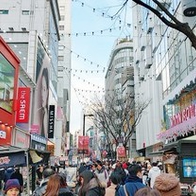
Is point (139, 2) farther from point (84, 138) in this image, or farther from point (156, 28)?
point (156, 28)

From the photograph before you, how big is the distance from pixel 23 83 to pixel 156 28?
768 inches

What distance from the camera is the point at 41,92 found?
29594mm

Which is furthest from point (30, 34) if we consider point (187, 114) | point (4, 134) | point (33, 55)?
point (187, 114)

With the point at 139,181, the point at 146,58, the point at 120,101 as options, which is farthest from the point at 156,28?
the point at 139,181

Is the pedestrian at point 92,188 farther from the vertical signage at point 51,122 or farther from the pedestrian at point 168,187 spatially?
the vertical signage at point 51,122

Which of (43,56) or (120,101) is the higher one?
(43,56)

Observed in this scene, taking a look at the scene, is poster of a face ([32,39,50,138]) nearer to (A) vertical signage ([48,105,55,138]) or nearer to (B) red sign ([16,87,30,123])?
(A) vertical signage ([48,105,55,138])

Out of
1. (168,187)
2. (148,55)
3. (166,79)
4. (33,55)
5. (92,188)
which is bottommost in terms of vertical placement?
(92,188)

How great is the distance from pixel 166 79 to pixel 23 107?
16395 millimetres

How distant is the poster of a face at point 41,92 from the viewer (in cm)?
2801

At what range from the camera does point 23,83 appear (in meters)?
23.2

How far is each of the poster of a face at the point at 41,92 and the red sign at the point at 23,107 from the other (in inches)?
248

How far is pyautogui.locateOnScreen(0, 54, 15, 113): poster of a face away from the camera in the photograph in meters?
16.6

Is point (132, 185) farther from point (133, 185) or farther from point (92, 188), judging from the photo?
point (92, 188)
